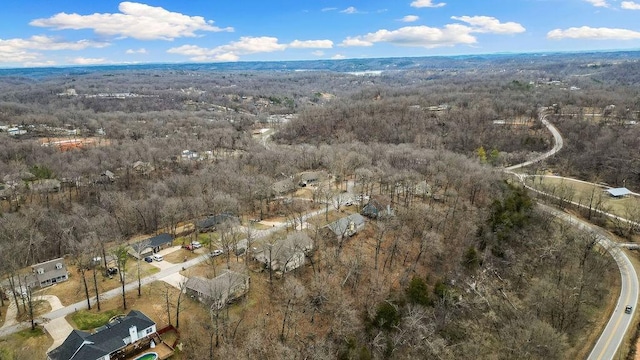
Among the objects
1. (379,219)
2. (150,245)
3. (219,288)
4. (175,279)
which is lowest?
(175,279)

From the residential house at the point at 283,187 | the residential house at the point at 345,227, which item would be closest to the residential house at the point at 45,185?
the residential house at the point at 283,187

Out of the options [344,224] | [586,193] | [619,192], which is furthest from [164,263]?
[619,192]

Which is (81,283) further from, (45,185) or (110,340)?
(45,185)

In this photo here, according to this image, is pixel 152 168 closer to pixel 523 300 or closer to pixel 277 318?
pixel 277 318

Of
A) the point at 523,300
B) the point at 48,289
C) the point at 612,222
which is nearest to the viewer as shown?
the point at 48,289

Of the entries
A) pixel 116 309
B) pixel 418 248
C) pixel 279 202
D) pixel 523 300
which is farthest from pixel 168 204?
pixel 523 300

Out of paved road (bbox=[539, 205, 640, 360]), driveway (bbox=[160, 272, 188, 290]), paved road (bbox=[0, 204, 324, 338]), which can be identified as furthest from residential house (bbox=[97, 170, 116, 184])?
paved road (bbox=[539, 205, 640, 360])

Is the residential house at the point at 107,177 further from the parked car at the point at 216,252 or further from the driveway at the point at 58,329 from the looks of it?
the driveway at the point at 58,329
